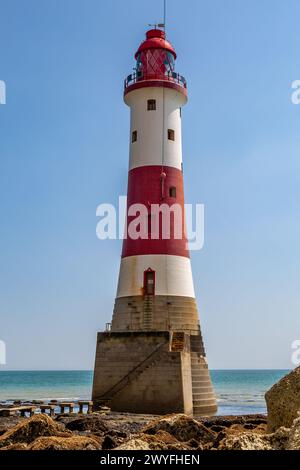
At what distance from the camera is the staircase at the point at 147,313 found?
2294 cm

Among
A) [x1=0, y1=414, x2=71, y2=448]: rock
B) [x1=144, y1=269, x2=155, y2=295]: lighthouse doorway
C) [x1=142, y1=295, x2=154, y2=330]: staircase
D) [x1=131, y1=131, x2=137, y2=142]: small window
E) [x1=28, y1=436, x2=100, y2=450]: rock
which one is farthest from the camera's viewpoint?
[x1=131, y1=131, x2=137, y2=142]: small window

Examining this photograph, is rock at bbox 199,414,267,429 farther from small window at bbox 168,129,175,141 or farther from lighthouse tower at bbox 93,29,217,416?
small window at bbox 168,129,175,141

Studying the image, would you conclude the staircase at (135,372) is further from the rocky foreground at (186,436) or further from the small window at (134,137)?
the small window at (134,137)

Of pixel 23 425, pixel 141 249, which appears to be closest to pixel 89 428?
pixel 23 425

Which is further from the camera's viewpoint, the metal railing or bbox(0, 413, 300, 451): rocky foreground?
the metal railing

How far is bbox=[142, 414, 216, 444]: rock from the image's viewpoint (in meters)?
10.4

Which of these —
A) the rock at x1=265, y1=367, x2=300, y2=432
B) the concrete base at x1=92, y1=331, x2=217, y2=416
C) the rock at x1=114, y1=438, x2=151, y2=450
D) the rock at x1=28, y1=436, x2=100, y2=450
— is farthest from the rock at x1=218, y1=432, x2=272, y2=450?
the concrete base at x1=92, y1=331, x2=217, y2=416

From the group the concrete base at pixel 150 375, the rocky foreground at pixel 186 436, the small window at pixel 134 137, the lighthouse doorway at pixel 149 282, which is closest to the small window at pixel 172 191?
the small window at pixel 134 137

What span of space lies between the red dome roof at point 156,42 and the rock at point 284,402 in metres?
19.7

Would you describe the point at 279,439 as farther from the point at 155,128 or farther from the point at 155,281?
the point at 155,128

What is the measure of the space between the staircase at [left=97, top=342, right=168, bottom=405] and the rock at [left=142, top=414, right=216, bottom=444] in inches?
419
